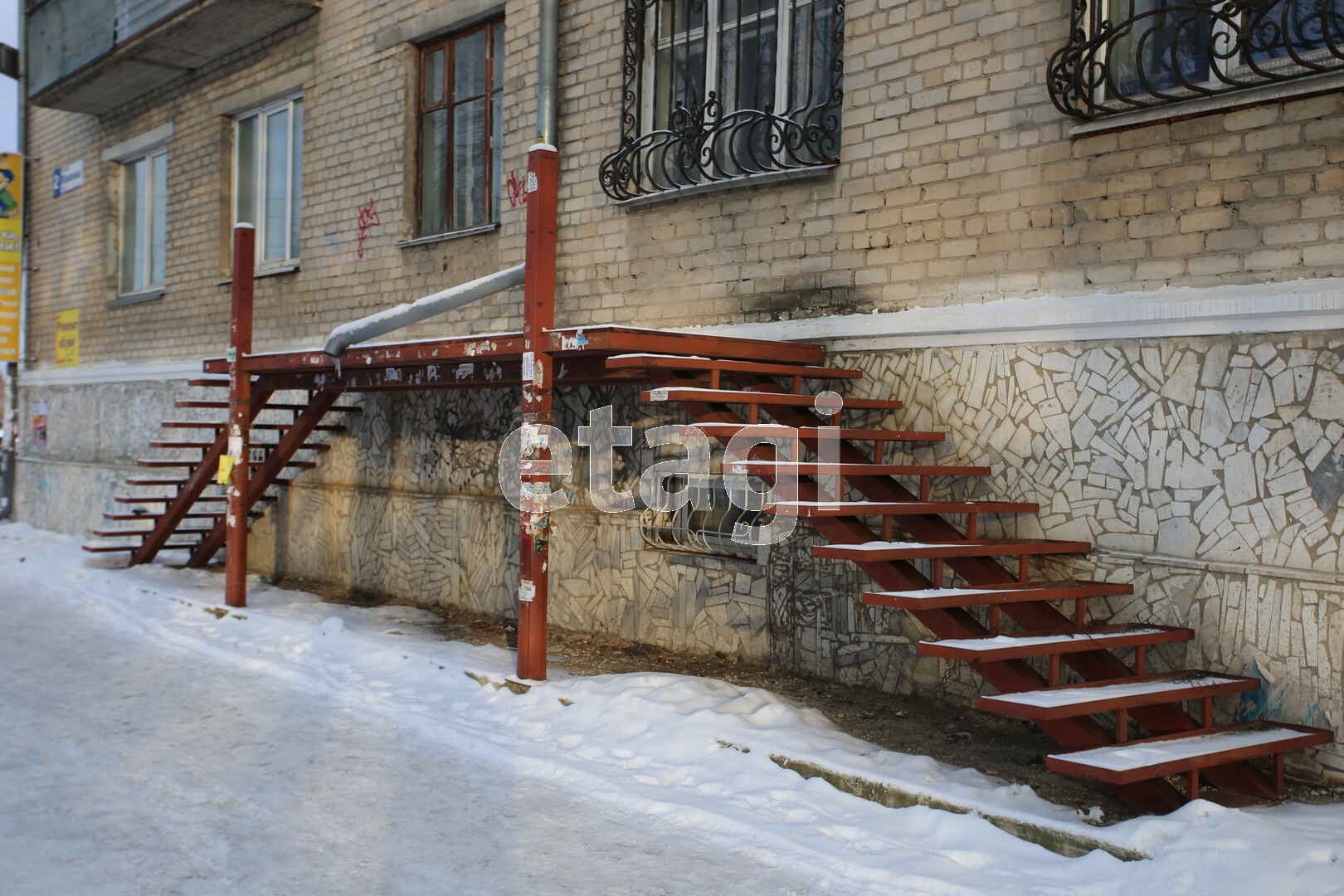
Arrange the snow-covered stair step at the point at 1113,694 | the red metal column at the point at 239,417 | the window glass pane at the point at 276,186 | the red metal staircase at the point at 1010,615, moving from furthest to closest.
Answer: the window glass pane at the point at 276,186
the red metal column at the point at 239,417
the red metal staircase at the point at 1010,615
the snow-covered stair step at the point at 1113,694

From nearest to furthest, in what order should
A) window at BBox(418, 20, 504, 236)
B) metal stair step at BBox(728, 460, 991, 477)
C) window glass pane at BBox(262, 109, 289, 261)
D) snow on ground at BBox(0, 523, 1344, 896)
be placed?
snow on ground at BBox(0, 523, 1344, 896) < metal stair step at BBox(728, 460, 991, 477) < window at BBox(418, 20, 504, 236) < window glass pane at BBox(262, 109, 289, 261)

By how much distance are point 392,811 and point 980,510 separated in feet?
9.87

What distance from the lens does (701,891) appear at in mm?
3641

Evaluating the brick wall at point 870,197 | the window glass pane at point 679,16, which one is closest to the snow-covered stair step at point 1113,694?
the brick wall at point 870,197

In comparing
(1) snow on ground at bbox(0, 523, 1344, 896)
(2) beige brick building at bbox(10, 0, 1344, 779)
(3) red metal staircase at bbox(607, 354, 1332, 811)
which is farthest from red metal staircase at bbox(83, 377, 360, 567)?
(3) red metal staircase at bbox(607, 354, 1332, 811)

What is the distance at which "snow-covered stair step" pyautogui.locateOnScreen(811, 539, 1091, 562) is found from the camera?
4586mm

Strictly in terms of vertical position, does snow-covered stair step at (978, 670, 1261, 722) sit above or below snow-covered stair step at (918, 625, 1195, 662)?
below

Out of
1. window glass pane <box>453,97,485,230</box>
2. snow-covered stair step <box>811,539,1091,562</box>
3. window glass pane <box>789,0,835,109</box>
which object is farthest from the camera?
window glass pane <box>453,97,485,230</box>

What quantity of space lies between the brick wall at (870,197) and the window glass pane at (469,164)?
41 cm

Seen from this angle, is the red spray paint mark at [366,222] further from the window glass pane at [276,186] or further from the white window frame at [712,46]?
the white window frame at [712,46]

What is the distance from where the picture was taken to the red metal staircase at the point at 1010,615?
13.4ft

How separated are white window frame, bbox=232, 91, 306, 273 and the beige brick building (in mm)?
293

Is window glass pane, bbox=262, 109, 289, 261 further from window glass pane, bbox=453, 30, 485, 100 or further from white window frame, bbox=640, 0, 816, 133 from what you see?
white window frame, bbox=640, 0, 816, 133

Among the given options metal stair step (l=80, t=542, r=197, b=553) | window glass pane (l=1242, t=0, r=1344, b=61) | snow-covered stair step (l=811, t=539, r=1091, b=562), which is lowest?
metal stair step (l=80, t=542, r=197, b=553)
